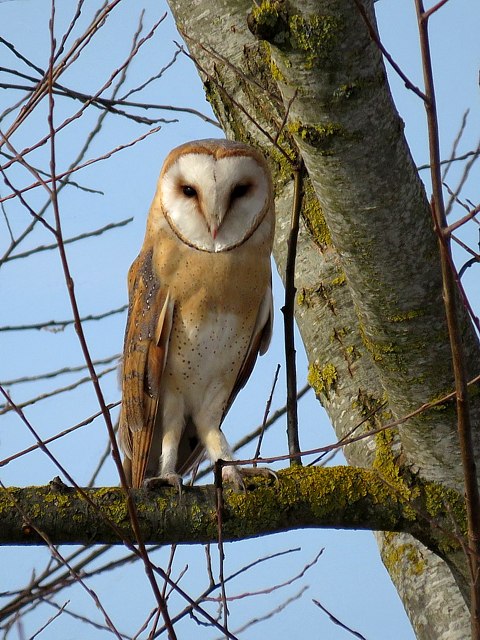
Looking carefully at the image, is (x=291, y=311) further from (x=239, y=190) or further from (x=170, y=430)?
(x=170, y=430)

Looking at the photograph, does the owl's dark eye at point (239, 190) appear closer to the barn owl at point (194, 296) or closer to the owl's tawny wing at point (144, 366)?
the barn owl at point (194, 296)

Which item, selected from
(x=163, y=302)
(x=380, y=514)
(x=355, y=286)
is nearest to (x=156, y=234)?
(x=163, y=302)

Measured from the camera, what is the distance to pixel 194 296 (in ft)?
A: 9.01

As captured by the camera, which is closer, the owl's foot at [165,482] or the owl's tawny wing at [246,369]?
the owl's foot at [165,482]

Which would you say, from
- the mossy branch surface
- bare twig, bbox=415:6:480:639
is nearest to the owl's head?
the mossy branch surface

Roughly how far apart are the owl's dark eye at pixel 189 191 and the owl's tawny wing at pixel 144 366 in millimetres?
281

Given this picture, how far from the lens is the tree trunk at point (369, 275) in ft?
5.53

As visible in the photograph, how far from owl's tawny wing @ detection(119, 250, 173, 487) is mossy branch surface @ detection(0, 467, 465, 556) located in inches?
26.6

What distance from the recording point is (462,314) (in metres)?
2.06

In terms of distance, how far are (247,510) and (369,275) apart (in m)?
0.66

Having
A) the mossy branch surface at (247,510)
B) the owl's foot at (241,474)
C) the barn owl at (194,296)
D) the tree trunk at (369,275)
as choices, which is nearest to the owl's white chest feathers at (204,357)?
the barn owl at (194,296)

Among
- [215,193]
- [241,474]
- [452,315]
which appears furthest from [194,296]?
[452,315]

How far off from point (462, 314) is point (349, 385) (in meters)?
0.72

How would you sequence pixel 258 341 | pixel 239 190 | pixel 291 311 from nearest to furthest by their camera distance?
pixel 291 311, pixel 239 190, pixel 258 341
